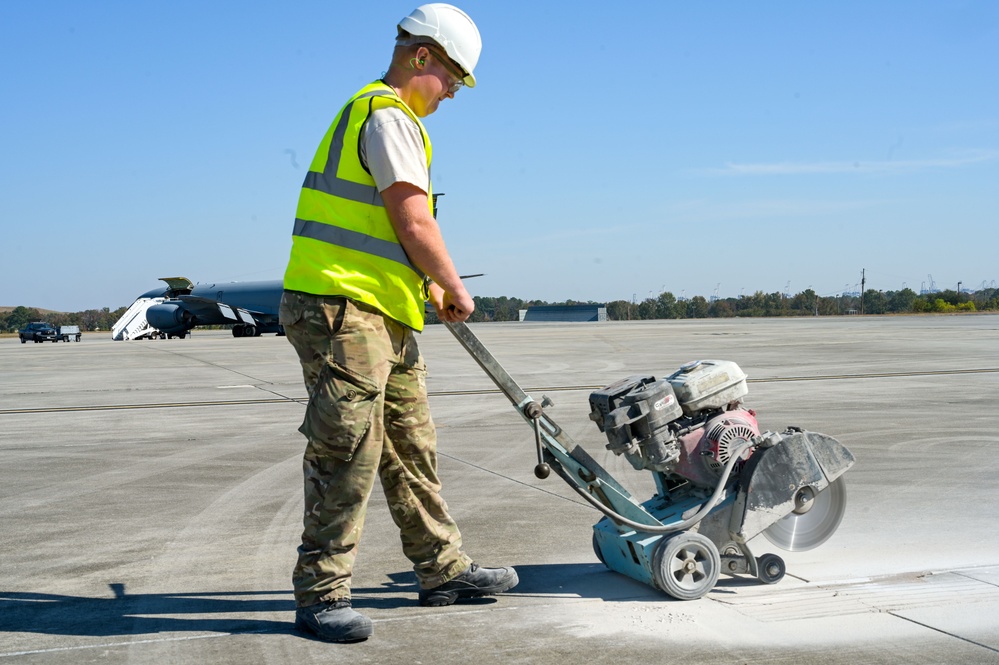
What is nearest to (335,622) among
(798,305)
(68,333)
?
(68,333)

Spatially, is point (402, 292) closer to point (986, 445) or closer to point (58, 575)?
point (58, 575)

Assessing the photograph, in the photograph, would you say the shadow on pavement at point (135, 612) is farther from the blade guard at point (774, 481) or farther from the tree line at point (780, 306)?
the tree line at point (780, 306)

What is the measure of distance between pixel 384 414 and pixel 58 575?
1.87 metres

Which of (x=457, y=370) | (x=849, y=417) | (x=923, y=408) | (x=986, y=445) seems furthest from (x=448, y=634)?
(x=457, y=370)

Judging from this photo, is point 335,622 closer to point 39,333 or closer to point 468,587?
point 468,587

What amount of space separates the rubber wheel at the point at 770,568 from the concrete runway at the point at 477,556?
9cm

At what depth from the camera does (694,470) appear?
408 centimetres

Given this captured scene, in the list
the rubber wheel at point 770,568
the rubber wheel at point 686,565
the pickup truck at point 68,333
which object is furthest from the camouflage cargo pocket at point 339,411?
the pickup truck at point 68,333

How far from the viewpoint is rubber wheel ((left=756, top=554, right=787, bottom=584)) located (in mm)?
4059

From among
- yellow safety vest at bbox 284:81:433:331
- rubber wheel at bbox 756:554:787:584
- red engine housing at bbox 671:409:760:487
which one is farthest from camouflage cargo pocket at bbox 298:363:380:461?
rubber wheel at bbox 756:554:787:584

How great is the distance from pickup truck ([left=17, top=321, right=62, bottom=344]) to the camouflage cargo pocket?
171 feet

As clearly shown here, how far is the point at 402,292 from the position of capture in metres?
3.63

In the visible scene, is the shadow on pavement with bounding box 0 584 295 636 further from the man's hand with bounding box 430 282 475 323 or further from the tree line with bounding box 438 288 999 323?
the tree line with bounding box 438 288 999 323

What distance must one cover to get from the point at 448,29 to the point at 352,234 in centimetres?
87
